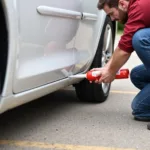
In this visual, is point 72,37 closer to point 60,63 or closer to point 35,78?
point 60,63

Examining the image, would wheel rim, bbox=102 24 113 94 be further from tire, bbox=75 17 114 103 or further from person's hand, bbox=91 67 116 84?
person's hand, bbox=91 67 116 84

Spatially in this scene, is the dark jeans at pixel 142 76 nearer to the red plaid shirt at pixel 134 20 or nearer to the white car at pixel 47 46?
the red plaid shirt at pixel 134 20

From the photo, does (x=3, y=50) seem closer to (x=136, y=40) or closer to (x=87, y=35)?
(x=136, y=40)

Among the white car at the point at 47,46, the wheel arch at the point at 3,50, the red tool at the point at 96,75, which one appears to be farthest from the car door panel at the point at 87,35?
the wheel arch at the point at 3,50

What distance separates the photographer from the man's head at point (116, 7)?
3092mm

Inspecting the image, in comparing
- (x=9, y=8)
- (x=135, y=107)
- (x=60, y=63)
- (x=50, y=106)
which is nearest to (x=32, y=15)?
(x=9, y=8)

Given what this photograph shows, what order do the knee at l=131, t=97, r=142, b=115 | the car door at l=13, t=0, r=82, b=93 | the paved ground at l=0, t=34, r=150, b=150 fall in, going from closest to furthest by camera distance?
the car door at l=13, t=0, r=82, b=93, the paved ground at l=0, t=34, r=150, b=150, the knee at l=131, t=97, r=142, b=115

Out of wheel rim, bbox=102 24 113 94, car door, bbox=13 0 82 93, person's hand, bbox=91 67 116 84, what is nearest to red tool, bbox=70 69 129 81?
person's hand, bbox=91 67 116 84

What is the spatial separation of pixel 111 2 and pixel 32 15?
0.77 metres

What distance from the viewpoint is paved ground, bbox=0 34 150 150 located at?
9.42 ft

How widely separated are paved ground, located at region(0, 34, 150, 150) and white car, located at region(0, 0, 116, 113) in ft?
0.87

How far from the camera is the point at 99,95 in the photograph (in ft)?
13.3

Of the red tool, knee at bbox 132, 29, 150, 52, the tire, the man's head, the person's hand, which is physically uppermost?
the man's head

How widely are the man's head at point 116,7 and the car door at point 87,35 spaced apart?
366 millimetres
